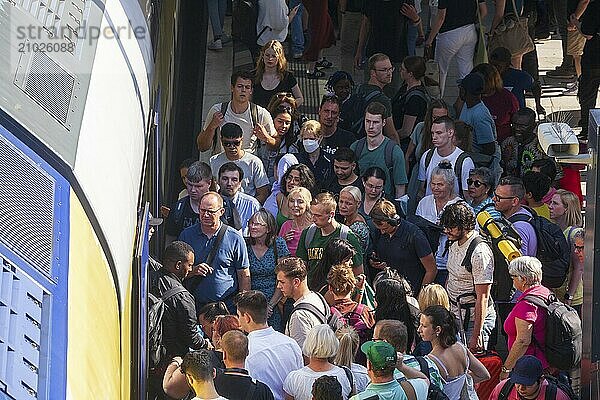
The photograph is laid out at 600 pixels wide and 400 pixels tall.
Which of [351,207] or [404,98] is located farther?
[404,98]

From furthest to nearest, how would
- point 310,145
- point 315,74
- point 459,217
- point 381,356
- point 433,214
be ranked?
point 315,74 → point 310,145 → point 433,214 → point 459,217 → point 381,356

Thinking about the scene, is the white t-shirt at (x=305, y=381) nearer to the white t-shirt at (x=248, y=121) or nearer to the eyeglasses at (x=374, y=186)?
the eyeglasses at (x=374, y=186)

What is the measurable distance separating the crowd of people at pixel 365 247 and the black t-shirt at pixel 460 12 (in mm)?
606

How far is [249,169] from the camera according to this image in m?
8.80

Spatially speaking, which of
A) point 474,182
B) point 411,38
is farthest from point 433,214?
point 411,38

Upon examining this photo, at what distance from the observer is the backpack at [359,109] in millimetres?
9844

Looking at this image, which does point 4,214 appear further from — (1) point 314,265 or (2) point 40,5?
(1) point 314,265

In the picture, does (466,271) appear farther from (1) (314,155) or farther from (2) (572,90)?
(2) (572,90)

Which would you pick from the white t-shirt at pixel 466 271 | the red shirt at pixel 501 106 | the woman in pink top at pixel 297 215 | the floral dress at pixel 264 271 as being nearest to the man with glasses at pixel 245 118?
the woman in pink top at pixel 297 215

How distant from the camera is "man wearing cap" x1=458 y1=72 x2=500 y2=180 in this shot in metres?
9.59

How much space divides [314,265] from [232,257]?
54 cm

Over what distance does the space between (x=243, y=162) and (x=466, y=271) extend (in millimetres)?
2104

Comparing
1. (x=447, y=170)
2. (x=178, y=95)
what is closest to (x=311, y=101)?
(x=178, y=95)

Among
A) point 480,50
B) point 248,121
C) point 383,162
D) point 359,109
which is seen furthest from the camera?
point 480,50
